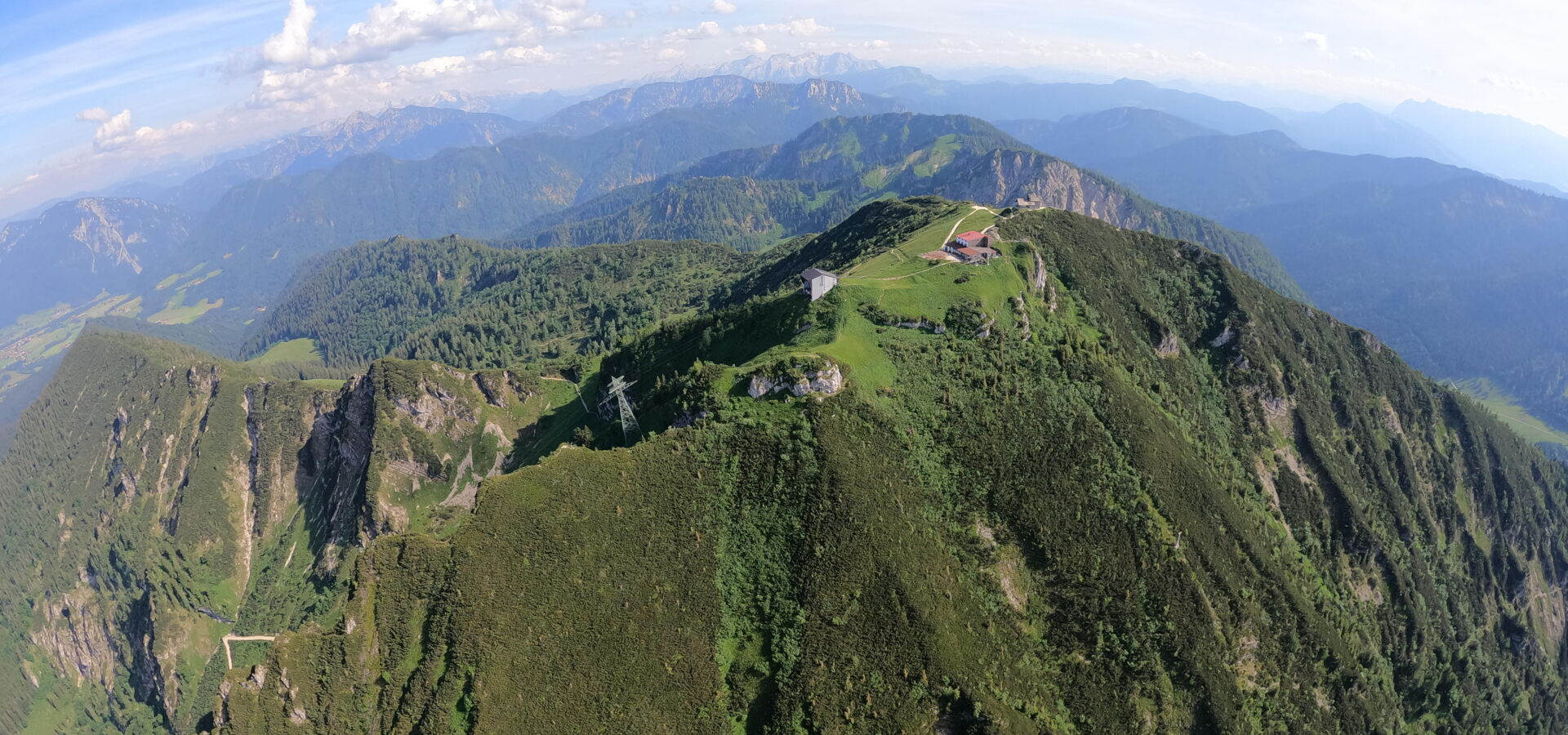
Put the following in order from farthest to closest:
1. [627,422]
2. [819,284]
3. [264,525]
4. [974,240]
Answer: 1. [264,525]
2. [974,240]
3. [819,284]
4. [627,422]

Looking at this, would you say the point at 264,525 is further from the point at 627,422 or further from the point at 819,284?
Result: the point at 819,284

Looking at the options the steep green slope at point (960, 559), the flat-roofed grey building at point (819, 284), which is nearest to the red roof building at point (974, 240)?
the steep green slope at point (960, 559)

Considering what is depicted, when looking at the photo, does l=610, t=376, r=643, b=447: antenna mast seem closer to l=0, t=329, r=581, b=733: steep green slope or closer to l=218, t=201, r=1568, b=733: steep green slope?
l=218, t=201, r=1568, b=733: steep green slope

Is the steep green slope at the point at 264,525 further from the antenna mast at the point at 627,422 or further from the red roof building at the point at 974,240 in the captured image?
the red roof building at the point at 974,240

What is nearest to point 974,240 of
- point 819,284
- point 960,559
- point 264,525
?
point 819,284

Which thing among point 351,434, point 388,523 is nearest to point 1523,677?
point 388,523

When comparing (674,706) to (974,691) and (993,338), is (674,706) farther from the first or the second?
(993,338)

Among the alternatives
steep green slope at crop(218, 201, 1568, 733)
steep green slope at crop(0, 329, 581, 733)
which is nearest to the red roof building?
steep green slope at crop(218, 201, 1568, 733)

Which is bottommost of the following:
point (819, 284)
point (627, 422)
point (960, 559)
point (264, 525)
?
point (264, 525)
